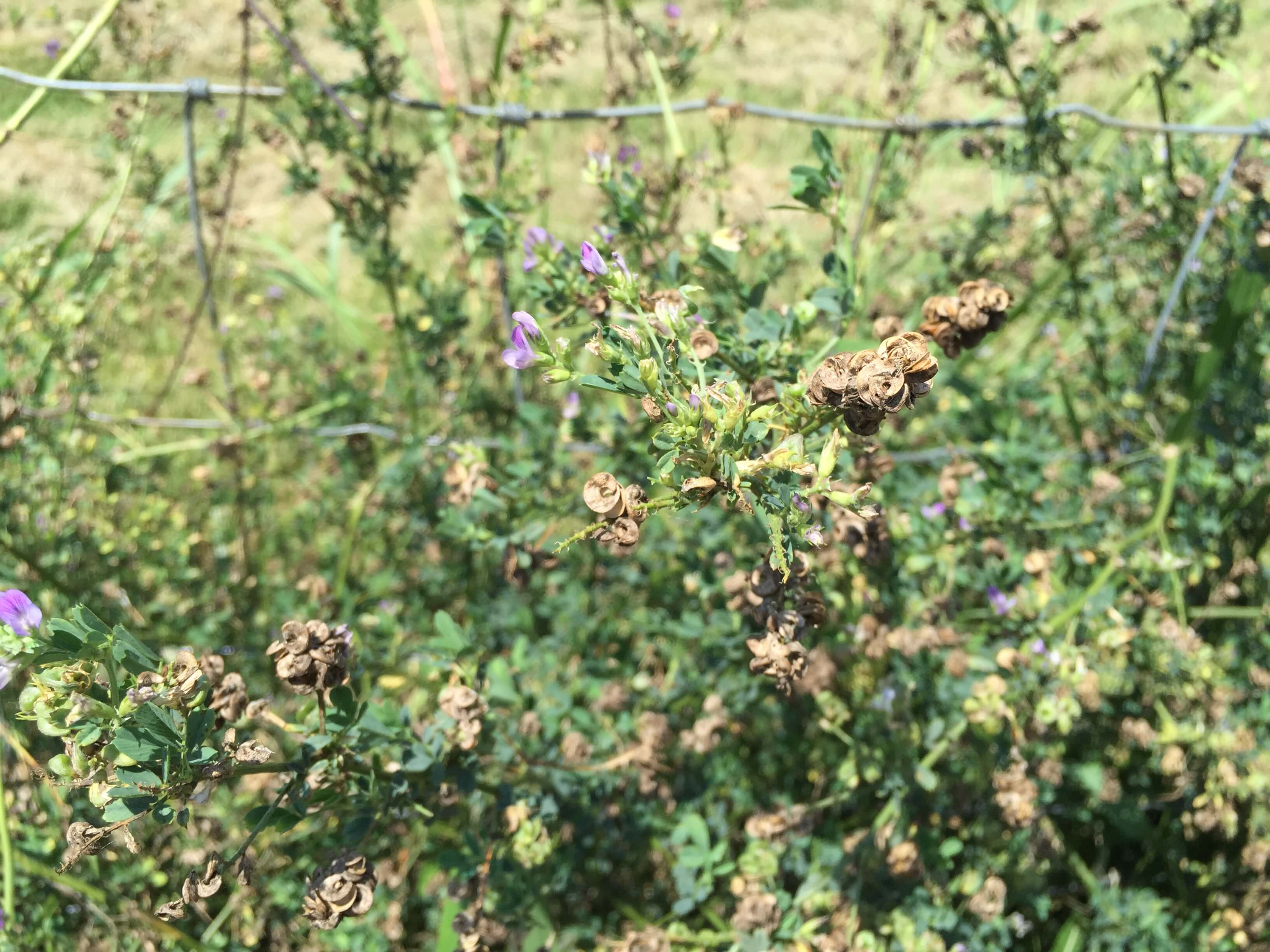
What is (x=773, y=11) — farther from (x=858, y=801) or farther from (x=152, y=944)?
(x=152, y=944)

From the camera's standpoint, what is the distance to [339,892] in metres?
0.86

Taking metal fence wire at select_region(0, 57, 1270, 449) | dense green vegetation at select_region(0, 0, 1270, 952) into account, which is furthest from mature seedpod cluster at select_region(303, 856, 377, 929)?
metal fence wire at select_region(0, 57, 1270, 449)

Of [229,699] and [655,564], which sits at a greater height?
[229,699]

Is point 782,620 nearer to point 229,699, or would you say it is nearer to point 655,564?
point 229,699

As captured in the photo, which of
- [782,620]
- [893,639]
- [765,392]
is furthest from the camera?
[893,639]

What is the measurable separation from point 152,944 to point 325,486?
3.70 feet

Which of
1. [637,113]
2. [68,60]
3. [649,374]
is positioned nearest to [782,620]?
[649,374]

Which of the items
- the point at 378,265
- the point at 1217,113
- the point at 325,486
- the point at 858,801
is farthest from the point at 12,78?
the point at 1217,113

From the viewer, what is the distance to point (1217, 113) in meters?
2.27

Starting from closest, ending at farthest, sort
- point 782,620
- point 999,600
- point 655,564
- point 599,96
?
point 782,620, point 999,600, point 655,564, point 599,96

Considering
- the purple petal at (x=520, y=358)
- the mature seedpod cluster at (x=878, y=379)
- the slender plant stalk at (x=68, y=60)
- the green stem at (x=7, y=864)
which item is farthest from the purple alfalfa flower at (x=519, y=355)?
the slender plant stalk at (x=68, y=60)

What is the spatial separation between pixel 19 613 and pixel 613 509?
0.53 metres

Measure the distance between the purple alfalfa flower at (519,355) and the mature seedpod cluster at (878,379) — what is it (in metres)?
0.26

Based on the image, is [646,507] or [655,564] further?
[655,564]
